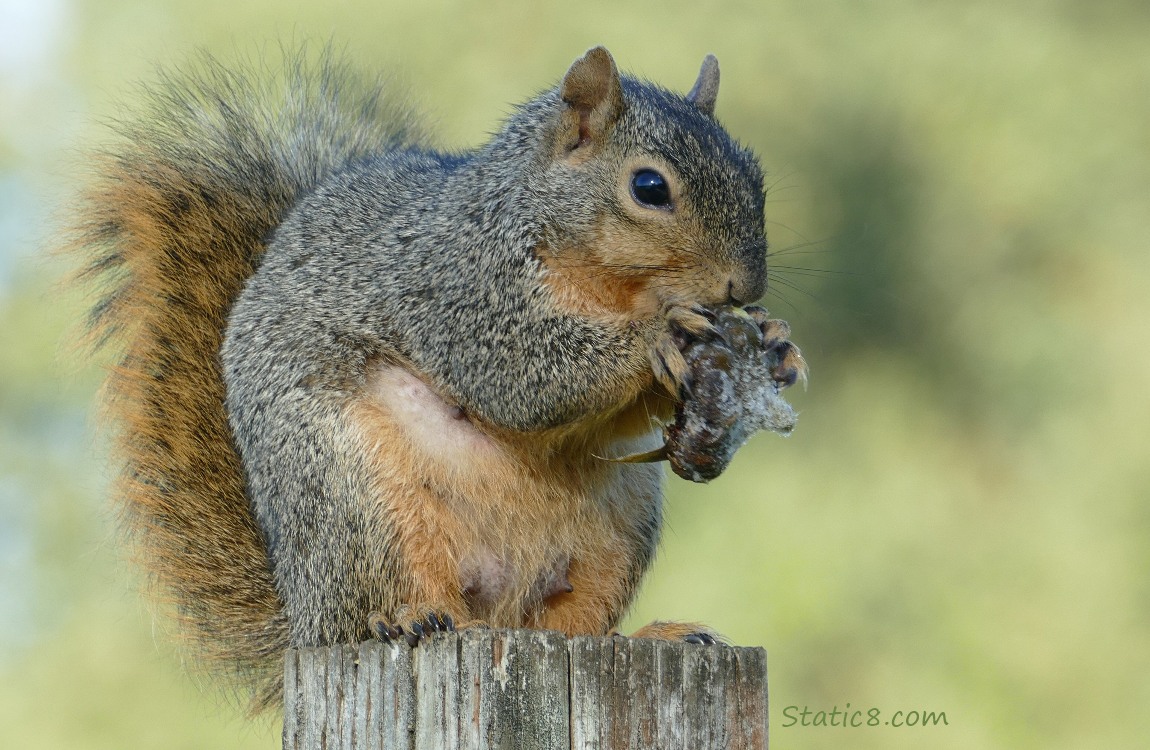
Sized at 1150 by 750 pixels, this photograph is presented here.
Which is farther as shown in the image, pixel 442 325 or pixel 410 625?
pixel 442 325

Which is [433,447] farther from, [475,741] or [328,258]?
[475,741]

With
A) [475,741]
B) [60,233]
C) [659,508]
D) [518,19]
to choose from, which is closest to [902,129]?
[518,19]

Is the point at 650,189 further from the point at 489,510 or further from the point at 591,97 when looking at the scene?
the point at 489,510

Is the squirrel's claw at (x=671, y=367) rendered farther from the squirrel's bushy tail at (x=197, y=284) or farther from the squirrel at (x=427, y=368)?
the squirrel's bushy tail at (x=197, y=284)

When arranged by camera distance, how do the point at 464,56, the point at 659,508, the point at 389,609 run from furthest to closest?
1. the point at 464,56
2. the point at 659,508
3. the point at 389,609

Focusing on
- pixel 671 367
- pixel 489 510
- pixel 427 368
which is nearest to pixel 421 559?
pixel 489 510

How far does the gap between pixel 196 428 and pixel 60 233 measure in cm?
47

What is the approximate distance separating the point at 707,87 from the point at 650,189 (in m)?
0.46

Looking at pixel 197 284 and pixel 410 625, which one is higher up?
pixel 197 284

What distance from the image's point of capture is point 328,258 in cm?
205

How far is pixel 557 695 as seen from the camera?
127 centimetres

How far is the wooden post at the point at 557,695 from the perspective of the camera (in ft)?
4.15

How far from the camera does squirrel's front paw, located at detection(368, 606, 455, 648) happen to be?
1.51 meters

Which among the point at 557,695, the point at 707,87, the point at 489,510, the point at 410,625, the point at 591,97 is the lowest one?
the point at 557,695
